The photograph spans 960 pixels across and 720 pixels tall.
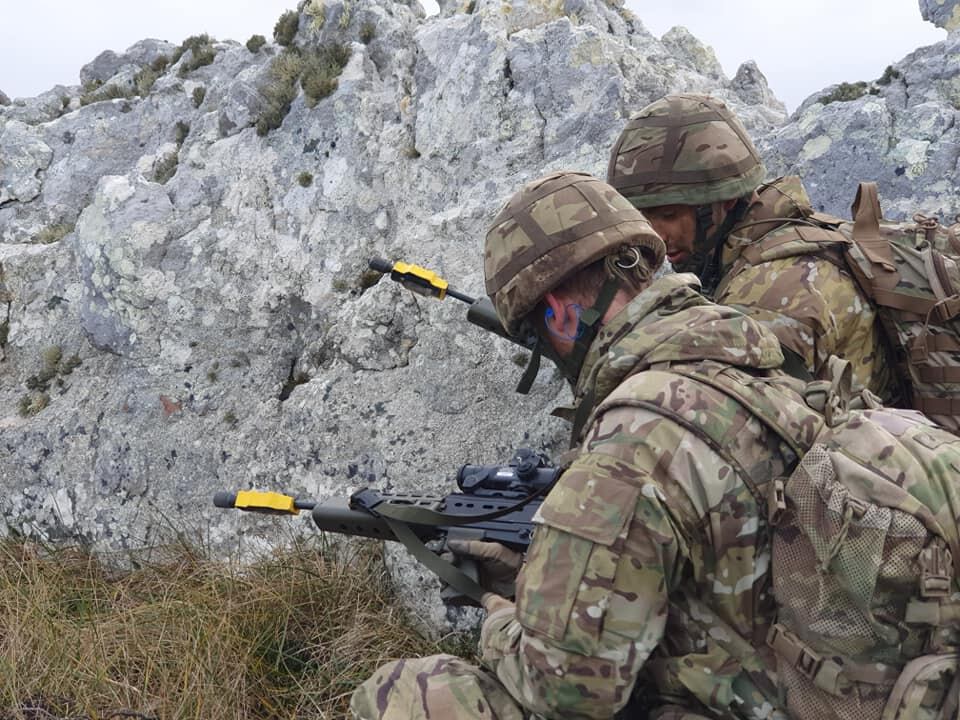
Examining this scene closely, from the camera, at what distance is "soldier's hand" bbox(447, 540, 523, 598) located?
9.63 feet

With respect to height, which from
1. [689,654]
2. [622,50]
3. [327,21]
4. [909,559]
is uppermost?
[327,21]

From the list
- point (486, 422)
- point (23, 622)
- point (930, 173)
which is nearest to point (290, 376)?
point (486, 422)

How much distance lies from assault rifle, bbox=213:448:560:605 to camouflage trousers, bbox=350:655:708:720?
13.2 inches

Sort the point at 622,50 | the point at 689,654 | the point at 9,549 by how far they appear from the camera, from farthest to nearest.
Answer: the point at 622,50
the point at 9,549
the point at 689,654

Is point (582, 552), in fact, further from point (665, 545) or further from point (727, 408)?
point (727, 408)

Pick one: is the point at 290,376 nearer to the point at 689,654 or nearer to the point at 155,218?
the point at 155,218

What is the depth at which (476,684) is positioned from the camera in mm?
2576

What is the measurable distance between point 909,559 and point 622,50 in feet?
15.9

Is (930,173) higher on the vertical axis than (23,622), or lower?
higher

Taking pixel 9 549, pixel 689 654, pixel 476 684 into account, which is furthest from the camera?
pixel 9 549

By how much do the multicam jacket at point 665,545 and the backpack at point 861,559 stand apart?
0.12 feet

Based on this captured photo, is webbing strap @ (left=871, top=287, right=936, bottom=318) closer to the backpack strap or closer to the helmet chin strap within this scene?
the helmet chin strap

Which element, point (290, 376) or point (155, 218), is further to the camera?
point (155, 218)

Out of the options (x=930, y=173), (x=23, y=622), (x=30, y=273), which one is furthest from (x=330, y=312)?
(x=930, y=173)
